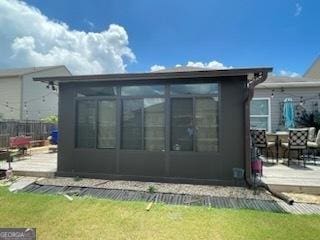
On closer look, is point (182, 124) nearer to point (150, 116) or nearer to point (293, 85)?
point (150, 116)

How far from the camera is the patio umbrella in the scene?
1191 cm

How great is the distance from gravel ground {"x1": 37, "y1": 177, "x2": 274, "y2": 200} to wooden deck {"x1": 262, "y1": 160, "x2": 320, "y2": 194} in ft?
1.89

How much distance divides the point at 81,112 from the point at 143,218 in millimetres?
4176

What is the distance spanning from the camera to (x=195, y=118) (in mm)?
6879

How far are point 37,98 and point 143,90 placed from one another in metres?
17.2

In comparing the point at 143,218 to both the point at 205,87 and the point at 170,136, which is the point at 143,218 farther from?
the point at 205,87

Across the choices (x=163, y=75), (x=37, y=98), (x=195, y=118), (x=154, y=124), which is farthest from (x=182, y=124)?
(x=37, y=98)

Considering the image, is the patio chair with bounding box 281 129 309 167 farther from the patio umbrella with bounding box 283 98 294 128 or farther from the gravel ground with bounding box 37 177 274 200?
the patio umbrella with bounding box 283 98 294 128

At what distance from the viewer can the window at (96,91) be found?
7.47 m

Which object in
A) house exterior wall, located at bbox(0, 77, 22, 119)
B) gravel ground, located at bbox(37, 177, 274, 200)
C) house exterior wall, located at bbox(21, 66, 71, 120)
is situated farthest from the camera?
house exterior wall, located at bbox(21, 66, 71, 120)

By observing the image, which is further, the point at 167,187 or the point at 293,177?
the point at 293,177

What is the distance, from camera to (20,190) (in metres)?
6.29

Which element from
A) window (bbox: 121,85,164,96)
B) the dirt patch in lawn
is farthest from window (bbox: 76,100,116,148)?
the dirt patch in lawn

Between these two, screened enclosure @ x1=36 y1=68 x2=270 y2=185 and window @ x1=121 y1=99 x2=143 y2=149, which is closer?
screened enclosure @ x1=36 y1=68 x2=270 y2=185
